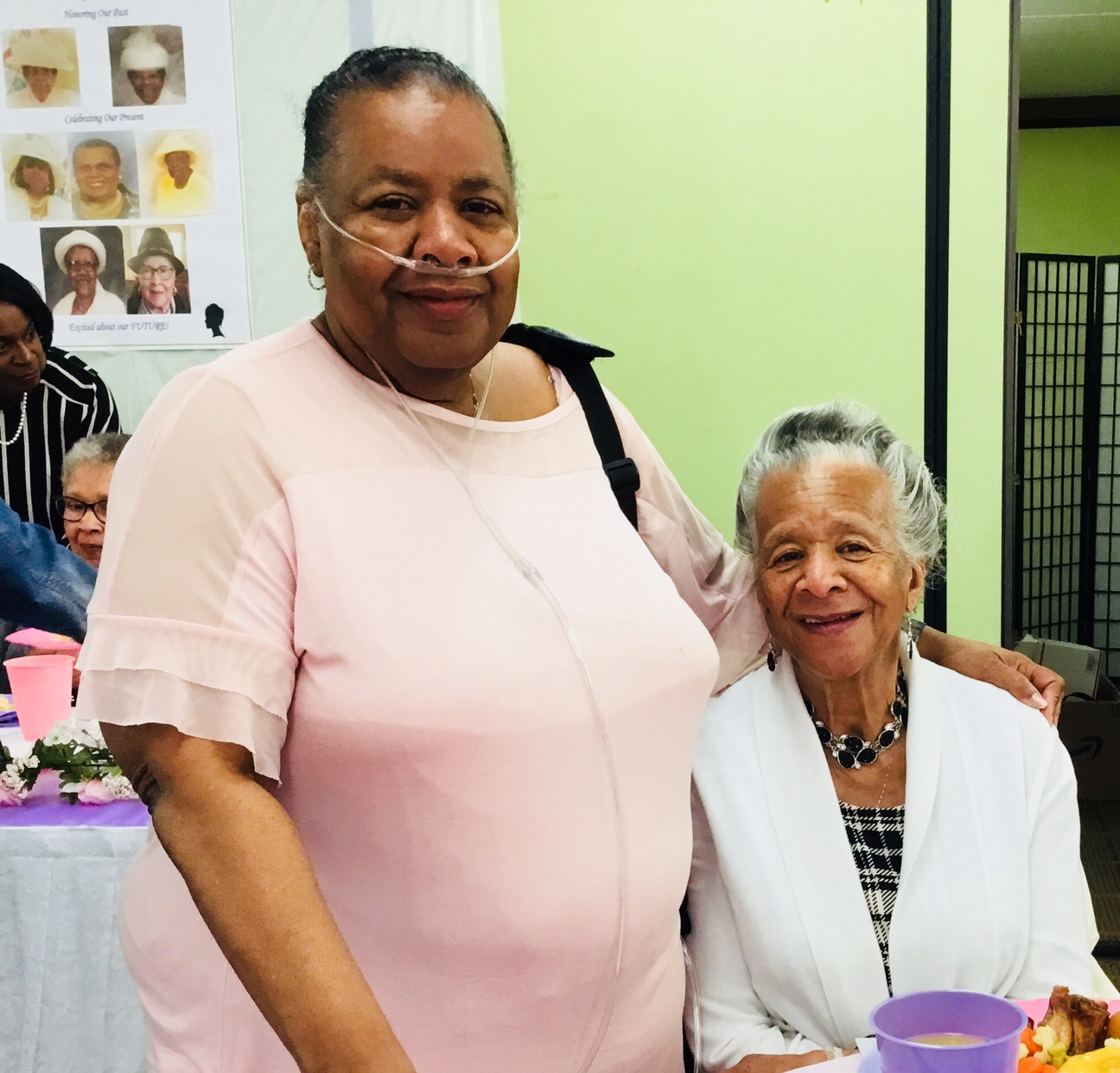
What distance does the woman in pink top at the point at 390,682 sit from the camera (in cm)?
82

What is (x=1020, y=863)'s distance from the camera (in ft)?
4.84

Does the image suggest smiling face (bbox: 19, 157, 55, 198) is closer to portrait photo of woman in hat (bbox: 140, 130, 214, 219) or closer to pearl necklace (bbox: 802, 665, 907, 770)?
portrait photo of woman in hat (bbox: 140, 130, 214, 219)

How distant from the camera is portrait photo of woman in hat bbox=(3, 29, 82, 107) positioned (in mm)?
2771

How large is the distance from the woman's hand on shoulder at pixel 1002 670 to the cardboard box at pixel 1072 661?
310cm

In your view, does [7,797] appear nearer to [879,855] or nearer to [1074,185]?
[879,855]

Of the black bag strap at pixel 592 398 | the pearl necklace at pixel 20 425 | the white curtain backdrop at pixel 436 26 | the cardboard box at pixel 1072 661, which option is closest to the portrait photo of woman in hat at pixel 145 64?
the white curtain backdrop at pixel 436 26

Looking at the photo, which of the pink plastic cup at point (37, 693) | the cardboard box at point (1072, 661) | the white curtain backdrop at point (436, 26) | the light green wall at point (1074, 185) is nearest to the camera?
the pink plastic cup at point (37, 693)

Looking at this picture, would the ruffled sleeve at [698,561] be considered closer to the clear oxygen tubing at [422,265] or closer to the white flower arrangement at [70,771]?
the clear oxygen tubing at [422,265]

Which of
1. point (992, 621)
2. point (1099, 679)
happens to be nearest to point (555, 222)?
point (992, 621)

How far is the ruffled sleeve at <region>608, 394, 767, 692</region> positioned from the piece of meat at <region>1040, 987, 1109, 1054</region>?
→ 2.12 feet

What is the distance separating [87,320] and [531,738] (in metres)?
2.37

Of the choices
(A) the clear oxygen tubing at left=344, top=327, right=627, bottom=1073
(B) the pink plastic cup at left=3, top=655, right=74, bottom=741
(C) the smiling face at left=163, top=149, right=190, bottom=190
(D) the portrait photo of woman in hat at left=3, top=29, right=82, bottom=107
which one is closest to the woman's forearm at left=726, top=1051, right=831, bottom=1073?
(A) the clear oxygen tubing at left=344, top=327, right=627, bottom=1073

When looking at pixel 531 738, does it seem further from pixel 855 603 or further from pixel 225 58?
pixel 225 58

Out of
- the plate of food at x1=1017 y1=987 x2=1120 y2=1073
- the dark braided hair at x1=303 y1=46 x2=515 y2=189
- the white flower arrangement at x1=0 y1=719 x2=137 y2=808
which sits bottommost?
the white flower arrangement at x1=0 y1=719 x2=137 y2=808
